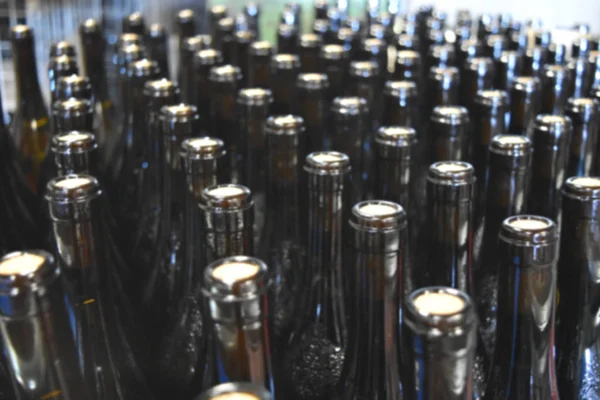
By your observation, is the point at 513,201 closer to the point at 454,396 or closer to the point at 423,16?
the point at 454,396

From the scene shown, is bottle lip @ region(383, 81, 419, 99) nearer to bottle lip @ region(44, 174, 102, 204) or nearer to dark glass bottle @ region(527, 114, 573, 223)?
dark glass bottle @ region(527, 114, 573, 223)

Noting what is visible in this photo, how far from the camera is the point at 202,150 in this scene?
59 cm

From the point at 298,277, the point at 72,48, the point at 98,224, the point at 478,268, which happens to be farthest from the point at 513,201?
the point at 72,48

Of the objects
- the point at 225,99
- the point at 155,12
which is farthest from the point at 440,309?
the point at 155,12

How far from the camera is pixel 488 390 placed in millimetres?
607

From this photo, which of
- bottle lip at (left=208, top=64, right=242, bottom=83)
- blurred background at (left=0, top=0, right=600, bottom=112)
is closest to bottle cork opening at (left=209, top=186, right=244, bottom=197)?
bottle lip at (left=208, top=64, right=242, bottom=83)

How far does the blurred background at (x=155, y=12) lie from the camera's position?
63.7 inches

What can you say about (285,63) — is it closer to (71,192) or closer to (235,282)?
(71,192)

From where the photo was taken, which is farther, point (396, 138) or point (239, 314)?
point (396, 138)

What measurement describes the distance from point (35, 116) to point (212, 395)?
832mm

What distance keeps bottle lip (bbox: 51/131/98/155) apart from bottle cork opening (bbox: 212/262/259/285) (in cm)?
29

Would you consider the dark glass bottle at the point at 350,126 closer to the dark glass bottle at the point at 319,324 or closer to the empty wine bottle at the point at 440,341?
the dark glass bottle at the point at 319,324

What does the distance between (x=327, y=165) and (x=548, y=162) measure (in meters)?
0.28

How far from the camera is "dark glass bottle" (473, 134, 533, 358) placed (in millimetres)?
634
